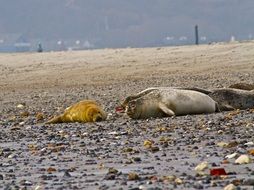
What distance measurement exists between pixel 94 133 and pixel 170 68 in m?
15.0

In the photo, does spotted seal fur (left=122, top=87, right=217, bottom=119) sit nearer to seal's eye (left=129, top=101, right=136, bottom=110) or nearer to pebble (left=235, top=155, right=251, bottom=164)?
seal's eye (left=129, top=101, right=136, bottom=110)

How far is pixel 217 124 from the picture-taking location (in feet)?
43.9

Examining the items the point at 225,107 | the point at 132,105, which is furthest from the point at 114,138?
the point at 225,107

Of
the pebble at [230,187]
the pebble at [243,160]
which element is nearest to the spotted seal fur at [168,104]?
the pebble at [243,160]

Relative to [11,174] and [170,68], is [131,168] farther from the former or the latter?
[170,68]

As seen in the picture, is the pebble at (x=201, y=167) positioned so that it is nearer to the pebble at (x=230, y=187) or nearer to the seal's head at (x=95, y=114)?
the pebble at (x=230, y=187)

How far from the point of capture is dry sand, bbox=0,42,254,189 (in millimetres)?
9125

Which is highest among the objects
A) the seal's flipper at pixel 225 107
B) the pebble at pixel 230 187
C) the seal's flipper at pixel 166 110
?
the pebble at pixel 230 187

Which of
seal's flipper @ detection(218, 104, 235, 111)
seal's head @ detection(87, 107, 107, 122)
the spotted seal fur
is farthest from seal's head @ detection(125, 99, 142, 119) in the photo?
seal's flipper @ detection(218, 104, 235, 111)

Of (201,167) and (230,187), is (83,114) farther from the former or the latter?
(230,187)

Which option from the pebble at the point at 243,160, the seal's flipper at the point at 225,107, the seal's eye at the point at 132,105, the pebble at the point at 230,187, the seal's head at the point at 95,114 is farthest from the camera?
the seal's flipper at the point at 225,107

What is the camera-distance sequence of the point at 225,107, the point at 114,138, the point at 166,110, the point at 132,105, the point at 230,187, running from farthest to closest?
the point at 225,107
the point at 166,110
the point at 132,105
the point at 114,138
the point at 230,187

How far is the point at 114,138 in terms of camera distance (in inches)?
496

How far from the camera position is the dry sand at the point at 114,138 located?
29.9 ft
